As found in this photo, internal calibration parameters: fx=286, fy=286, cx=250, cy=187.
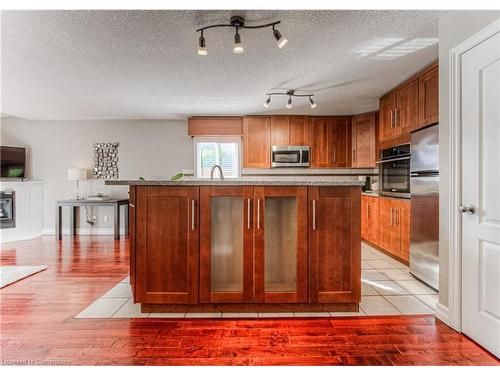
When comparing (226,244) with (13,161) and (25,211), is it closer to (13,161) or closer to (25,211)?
(25,211)

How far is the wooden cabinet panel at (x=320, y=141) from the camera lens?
17.9 ft

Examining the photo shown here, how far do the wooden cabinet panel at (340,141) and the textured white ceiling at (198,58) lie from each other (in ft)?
2.21

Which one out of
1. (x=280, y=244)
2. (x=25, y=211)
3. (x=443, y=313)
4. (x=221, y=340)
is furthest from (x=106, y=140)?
(x=443, y=313)

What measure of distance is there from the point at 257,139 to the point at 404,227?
→ 9.62 feet

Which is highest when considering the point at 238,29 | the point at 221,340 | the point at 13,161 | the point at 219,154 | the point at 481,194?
the point at 238,29

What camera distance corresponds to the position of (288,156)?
541cm

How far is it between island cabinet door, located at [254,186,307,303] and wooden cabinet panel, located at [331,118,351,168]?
351 centimetres

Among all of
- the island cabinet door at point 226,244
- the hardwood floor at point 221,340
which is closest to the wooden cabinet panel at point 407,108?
the hardwood floor at point 221,340

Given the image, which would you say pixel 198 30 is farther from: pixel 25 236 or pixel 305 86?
pixel 25 236

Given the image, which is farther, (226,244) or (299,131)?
(299,131)

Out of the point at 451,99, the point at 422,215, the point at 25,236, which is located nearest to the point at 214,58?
the point at 451,99

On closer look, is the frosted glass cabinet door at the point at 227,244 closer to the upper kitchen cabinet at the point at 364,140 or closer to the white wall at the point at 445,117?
the white wall at the point at 445,117

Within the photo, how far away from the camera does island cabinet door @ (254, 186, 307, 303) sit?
7.31 feet

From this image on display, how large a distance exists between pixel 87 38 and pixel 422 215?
12.0ft
